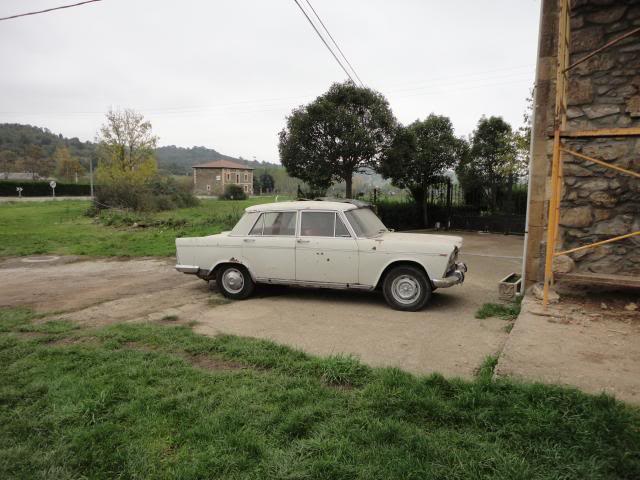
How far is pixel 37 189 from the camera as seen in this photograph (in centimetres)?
4978

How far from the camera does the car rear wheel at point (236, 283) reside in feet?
23.1

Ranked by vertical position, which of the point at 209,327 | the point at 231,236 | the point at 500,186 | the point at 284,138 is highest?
the point at 284,138

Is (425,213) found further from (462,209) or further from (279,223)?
(279,223)

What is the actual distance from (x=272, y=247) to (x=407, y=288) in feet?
7.13

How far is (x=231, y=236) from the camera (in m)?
7.16

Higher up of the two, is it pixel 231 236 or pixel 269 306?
pixel 231 236

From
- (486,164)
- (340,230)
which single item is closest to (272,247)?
(340,230)

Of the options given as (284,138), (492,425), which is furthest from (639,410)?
(284,138)

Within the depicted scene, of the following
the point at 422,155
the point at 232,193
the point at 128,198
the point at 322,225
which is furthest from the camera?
the point at 232,193

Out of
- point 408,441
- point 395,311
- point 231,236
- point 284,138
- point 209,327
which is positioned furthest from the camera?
point 284,138

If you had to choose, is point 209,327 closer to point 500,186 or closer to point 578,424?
point 578,424

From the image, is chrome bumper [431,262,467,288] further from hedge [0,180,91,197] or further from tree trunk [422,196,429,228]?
hedge [0,180,91,197]

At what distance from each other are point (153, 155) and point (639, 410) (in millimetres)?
34510

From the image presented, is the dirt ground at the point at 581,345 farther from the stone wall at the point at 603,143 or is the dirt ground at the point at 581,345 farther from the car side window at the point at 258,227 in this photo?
the car side window at the point at 258,227
